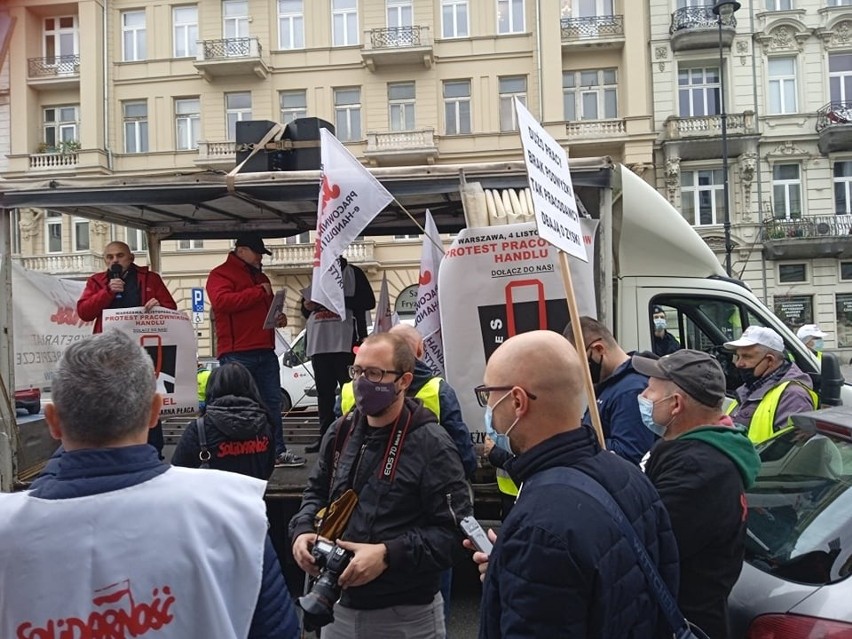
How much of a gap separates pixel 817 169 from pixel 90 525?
33.9 metres

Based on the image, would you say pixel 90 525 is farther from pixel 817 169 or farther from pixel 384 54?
pixel 817 169

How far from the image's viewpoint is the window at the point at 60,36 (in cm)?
3269

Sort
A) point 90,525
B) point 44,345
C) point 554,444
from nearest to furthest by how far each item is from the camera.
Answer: point 90,525, point 554,444, point 44,345

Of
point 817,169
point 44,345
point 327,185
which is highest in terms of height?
point 817,169

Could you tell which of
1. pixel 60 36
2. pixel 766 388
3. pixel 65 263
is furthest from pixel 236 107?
pixel 766 388

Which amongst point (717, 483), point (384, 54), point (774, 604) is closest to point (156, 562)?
point (717, 483)

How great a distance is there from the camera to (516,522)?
5.62ft

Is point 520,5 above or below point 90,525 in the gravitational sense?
above

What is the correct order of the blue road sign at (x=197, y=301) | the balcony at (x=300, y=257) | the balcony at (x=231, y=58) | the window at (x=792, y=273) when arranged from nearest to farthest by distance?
1. the blue road sign at (x=197, y=301)
2. the balcony at (x=300, y=257)
3. the balcony at (x=231, y=58)
4. the window at (x=792, y=273)

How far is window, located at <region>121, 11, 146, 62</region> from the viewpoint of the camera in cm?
3172

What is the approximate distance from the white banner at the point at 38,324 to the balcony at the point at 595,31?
2725cm

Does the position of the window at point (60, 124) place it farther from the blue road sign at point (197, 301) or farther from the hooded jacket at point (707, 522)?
the hooded jacket at point (707, 522)

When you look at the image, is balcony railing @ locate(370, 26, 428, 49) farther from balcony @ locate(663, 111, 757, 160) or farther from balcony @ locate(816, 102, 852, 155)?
balcony @ locate(816, 102, 852, 155)

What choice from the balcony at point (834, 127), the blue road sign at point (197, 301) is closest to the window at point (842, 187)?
the balcony at point (834, 127)
